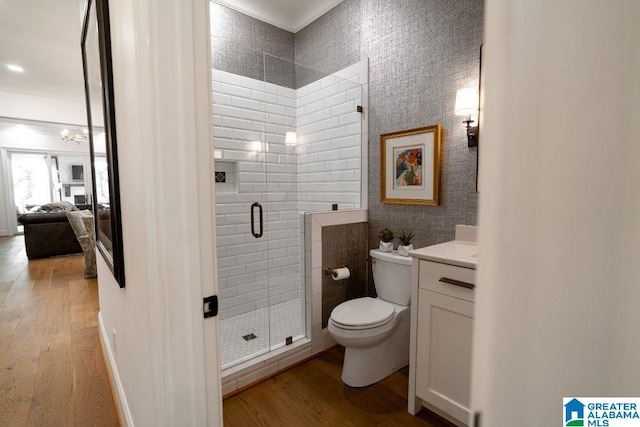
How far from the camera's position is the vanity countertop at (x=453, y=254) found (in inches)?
57.7

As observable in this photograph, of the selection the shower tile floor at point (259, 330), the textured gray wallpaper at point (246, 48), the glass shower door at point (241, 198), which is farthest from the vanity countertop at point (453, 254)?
the textured gray wallpaper at point (246, 48)

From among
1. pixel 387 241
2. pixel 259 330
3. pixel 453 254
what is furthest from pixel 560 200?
pixel 259 330

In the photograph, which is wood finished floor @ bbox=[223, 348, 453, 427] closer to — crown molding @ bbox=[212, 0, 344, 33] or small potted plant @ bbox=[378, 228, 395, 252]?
small potted plant @ bbox=[378, 228, 395, 252]

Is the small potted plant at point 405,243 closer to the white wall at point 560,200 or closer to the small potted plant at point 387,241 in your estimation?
the small potted plant at point 387,241

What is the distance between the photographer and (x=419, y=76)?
2172 millimetres

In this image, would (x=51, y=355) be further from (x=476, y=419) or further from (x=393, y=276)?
(x=476, y=419)

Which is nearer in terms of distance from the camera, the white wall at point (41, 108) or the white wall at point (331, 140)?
the white wall at point (331, 140)

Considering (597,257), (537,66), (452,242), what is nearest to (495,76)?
(537,66)

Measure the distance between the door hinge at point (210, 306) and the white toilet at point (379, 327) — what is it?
1.12 meters

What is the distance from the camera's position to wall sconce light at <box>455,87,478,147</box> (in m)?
1.87

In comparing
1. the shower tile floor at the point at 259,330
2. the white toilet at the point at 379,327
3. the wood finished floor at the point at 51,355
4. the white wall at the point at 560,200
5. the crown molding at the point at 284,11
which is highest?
the crown molding at the point at 284,11

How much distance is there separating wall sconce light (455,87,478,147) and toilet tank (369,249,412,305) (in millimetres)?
844

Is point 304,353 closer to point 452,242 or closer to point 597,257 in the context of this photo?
point 452,242

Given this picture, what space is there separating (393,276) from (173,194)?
5.51 ft
